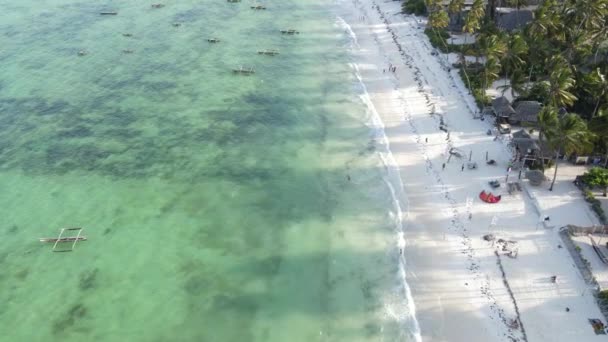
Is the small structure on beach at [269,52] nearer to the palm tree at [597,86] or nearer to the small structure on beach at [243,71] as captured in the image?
the small structure on beach at [243,71]

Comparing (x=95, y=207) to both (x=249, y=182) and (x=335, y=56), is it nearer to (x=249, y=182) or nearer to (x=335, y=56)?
(x=249, y=182)

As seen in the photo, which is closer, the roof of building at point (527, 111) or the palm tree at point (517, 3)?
the roof of building at point (527, 111)

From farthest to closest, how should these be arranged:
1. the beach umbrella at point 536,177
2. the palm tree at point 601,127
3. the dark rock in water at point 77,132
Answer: the dark rock in water at point 77,132
the beach umbrella at point 536,177
the palm tree at point 601,127

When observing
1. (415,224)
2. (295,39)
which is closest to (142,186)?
(415,224)

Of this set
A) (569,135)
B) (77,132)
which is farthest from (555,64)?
(77,132)

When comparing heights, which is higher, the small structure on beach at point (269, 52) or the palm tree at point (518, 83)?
the palm tree at point (518, 83)

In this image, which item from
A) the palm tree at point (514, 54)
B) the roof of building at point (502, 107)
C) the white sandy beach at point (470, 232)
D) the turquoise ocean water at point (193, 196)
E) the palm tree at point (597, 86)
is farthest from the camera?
the palm tree at point (514, 54)

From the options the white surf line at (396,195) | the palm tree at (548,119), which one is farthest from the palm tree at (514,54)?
the white surf line at (396,195)

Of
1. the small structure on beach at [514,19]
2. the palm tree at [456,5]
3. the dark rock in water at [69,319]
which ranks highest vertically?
the palm tree at [456,5]

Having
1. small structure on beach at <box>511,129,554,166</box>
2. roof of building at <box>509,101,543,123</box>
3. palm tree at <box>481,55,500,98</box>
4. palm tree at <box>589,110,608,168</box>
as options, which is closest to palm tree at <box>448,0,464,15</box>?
palm tree at <box>481,55,500,98</box>
